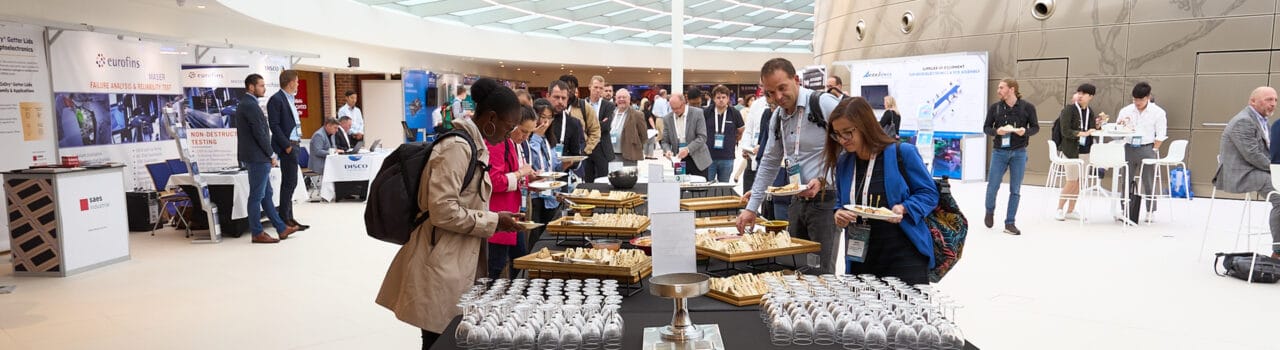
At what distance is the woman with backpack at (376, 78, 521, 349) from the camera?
2.42m

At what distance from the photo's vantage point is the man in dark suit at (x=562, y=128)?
6144mm

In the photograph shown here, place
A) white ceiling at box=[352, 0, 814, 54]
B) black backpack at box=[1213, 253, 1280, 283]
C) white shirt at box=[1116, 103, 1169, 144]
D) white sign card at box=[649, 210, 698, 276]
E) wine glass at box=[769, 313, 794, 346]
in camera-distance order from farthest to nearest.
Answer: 1. white ceiling at box=[352, 0, 814, 54]
2. white shirt at box=[1116, 103, 1169, 144]
3. black backpack at box=[1213, 253, 1280, 283]
4. white sign card at box=[649, 210, 698, 276]
5. wine glass at box=[769, 313, 794, 346]

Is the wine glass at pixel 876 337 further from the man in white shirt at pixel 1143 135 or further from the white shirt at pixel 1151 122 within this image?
the white shirt at pixel 1151 122

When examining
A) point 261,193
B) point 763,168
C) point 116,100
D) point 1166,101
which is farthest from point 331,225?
point 1166,101

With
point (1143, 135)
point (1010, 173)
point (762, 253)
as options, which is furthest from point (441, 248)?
point (1143, 135)

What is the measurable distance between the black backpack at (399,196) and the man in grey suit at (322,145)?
8575mm

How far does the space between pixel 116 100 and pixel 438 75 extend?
11906 mm

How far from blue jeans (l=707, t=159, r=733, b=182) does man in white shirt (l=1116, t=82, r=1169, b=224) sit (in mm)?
4319

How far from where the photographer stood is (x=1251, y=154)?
5.67 metres

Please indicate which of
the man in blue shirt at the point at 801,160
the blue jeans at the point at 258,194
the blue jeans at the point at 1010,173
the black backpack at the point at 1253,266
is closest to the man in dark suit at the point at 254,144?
the blue jeans at the point at 258,194

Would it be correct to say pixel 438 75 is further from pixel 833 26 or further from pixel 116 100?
pixel 116 100

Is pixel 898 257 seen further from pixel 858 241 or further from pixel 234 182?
pixel 234 182

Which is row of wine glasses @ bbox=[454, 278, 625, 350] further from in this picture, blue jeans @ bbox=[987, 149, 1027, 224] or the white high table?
blue jeans @ bbox=[987, 149, 1027, 224]

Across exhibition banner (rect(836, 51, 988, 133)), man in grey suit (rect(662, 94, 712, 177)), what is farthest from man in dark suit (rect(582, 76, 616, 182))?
exhibition banner (rect(836, 51, 988, 133))
